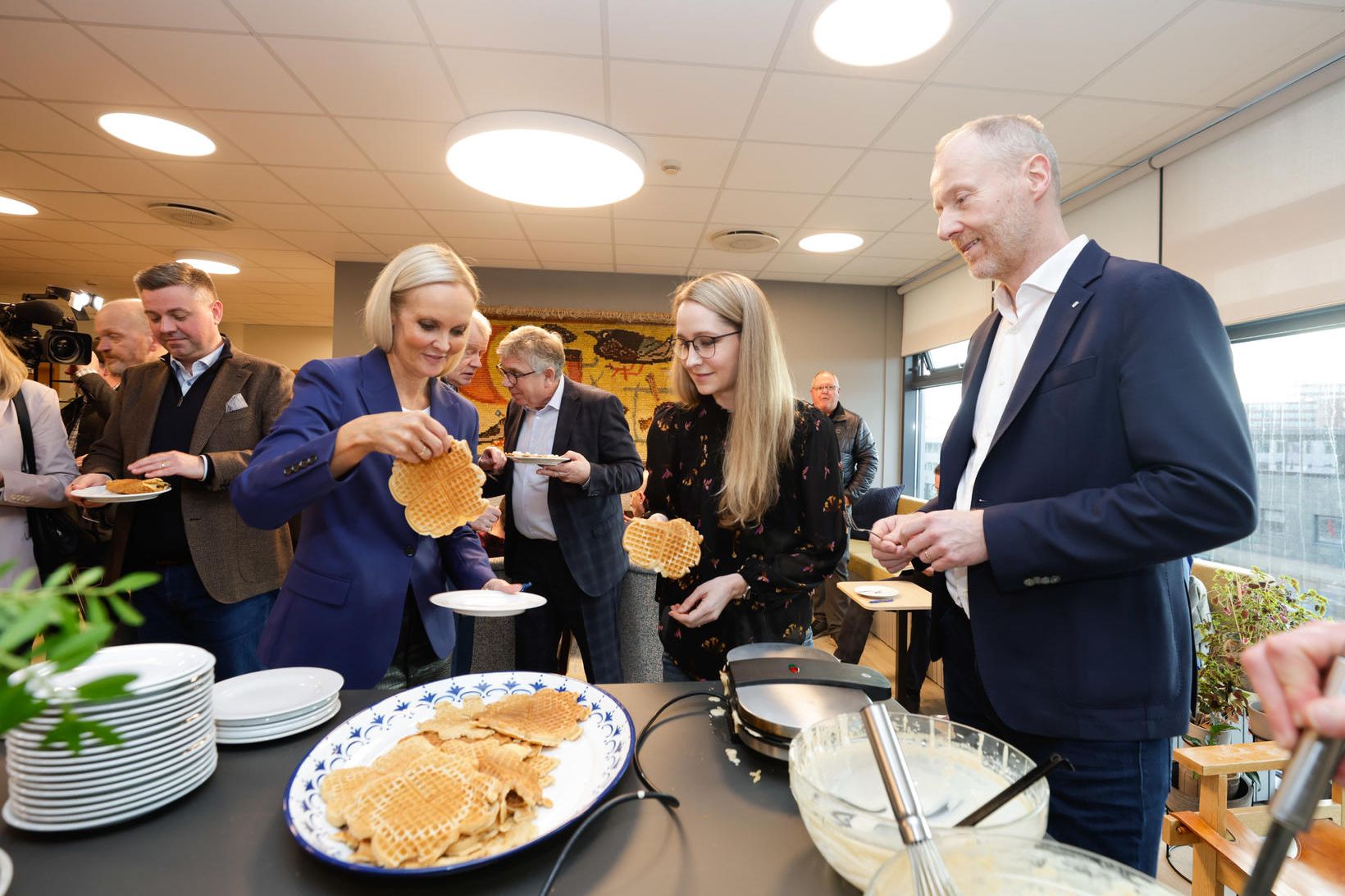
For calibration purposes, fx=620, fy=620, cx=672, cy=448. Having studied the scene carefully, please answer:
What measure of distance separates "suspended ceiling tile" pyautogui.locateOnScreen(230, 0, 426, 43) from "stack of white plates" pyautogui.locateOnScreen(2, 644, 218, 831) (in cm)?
250

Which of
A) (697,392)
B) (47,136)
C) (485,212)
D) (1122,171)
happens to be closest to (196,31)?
(47,136)

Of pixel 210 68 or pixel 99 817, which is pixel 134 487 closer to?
pixel 99 817

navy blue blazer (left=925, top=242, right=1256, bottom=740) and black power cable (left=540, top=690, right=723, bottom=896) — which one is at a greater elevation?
navy blue blazer (left=925, top=242, right=1256, bottom=740)

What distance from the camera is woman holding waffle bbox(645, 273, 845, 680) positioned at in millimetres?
1527

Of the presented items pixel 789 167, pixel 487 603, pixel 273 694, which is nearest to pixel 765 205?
pixel 789 167

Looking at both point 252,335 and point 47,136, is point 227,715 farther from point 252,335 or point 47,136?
point 252,335

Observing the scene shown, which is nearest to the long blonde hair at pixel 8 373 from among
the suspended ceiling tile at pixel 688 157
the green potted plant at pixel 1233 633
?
the suspended ceiling tile at pixel 688 157

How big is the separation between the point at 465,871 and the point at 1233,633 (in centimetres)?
315

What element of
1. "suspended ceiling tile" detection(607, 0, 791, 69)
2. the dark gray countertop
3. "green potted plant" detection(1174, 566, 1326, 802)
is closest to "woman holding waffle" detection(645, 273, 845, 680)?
the dark gray countertop

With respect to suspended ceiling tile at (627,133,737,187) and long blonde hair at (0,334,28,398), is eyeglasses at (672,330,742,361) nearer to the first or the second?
suspended ceiling tile at (627,133,737,187)

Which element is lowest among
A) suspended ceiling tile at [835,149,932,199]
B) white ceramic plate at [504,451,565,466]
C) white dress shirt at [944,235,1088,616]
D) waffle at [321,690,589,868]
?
waffle at [321,690,589,868]

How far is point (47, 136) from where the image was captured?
343 cm

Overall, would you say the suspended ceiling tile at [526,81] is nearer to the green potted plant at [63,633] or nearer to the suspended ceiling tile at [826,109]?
the suspended ceiling tile at [826,109]

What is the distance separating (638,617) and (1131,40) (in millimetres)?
3161
